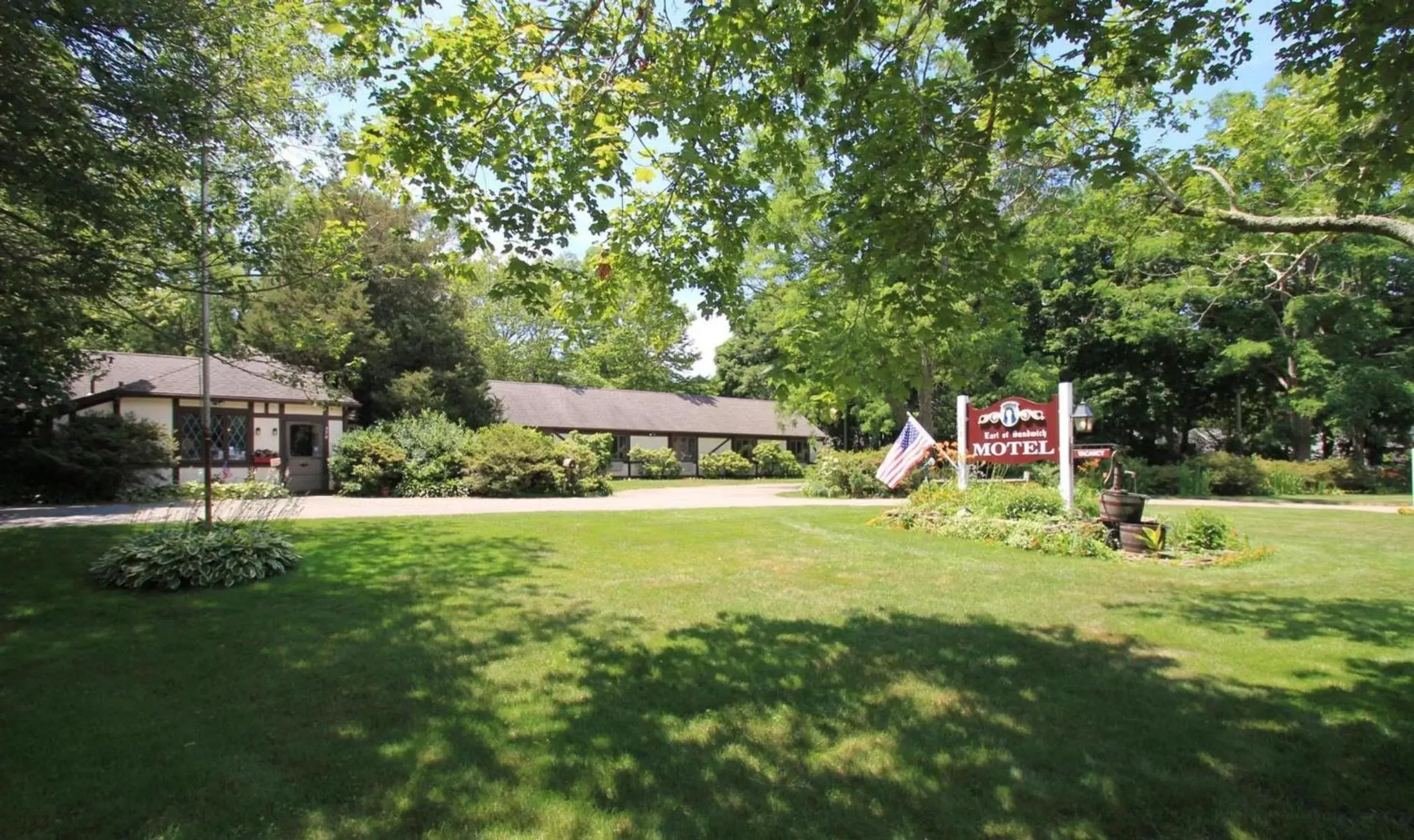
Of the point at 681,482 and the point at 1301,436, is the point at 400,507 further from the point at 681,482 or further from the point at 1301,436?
the point at 1301,436

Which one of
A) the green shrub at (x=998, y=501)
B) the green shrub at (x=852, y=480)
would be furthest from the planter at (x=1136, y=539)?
the green shrub at (x=852, y=480)

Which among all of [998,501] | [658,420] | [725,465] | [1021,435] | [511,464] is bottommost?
[725,465]

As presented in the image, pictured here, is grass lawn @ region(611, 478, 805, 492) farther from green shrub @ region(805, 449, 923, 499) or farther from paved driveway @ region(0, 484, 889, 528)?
green shrub @ region(805, 449, 923, 499)

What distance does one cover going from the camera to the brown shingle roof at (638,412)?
32.8 meters

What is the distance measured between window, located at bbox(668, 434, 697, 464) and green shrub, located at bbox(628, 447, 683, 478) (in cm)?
253

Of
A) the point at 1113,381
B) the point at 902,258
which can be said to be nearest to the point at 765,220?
the point at 902,258

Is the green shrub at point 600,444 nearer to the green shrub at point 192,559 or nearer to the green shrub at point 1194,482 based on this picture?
the green shrub at point 192,559

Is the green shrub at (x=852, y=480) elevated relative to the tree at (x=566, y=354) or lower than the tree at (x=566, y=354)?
lower

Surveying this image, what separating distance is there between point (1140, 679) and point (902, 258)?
3.37 meters

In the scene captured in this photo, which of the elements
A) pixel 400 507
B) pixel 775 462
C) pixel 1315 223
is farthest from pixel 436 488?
pixel 775 462

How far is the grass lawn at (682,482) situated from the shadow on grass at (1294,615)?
20435 millimetres

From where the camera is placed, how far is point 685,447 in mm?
37250

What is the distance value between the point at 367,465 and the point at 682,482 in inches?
580

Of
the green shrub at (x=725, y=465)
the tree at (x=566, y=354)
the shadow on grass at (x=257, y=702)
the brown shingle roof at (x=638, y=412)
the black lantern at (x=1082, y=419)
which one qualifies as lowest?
the green shrub at (x=725, y=465)
